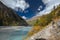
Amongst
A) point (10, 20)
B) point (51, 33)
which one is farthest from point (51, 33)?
point (10, 20)

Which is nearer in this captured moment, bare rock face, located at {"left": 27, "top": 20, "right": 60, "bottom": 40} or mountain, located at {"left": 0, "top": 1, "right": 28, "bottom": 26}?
bare rock face, located at {"left": 27, "top": 20, "right": 60, "bottom": 40}

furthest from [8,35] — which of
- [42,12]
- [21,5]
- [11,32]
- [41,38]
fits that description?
[41,38]

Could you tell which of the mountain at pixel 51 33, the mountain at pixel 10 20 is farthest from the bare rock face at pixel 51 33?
the mountain at pixel 10 20

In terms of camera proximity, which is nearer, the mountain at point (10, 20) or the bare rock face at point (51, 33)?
the bare rock face at point (51, 33)

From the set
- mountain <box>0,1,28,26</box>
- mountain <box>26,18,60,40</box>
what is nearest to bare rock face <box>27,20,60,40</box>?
mountain <box>26,18,60,40</box>

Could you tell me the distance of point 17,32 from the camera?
4477 millimetres

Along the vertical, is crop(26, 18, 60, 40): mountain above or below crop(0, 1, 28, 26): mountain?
below

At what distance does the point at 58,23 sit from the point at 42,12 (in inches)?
53.1

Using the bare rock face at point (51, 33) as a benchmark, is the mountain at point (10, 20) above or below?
above

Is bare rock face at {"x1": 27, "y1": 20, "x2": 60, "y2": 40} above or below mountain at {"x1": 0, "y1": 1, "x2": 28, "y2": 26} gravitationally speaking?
below

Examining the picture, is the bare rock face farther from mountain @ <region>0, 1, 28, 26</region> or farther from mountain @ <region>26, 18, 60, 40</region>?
mountain @ <region>0, 1, 28, 26</region>

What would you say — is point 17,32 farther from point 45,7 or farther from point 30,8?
point 45,7

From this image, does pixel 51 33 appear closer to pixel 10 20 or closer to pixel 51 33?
pixel 51 33

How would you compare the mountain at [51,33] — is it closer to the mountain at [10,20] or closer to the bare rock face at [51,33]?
the bare rock face at [51,33]
